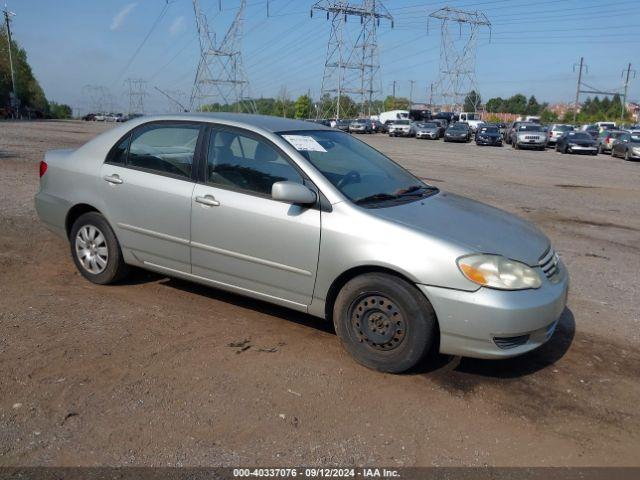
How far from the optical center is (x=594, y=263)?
22.8ft

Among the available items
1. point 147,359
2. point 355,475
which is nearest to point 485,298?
point 355,475

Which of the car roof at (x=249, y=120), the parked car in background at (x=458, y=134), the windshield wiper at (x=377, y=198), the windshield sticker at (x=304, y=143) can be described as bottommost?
the parked car in background at (x=458, y=134)

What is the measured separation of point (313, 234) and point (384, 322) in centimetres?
77

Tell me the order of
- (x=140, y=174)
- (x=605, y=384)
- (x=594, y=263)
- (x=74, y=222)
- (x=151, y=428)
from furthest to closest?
(x=594, y=263), (x=74, y=222), (x=140, y=174), (x=605, y=384), (x=151, y=428)

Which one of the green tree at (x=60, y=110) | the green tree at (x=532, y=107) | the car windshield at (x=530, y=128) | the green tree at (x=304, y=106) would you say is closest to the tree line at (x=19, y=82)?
the green tree at (x=60, y=110)

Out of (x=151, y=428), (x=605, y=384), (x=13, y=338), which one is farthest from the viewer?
(x=13, y=338)

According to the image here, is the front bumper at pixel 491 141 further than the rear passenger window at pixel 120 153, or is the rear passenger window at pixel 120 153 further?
the front bumper at pixel 491 141

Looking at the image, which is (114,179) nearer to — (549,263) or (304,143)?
(304,143)

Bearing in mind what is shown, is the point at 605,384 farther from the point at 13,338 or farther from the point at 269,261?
the point at 13,338

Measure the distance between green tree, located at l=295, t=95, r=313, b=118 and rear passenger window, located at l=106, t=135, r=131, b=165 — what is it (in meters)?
114

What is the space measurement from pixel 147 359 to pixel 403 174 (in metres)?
2.66

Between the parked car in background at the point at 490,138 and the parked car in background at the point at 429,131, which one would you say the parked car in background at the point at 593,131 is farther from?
the parked car in background at the point at 429,131

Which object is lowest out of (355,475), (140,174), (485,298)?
(355,475)

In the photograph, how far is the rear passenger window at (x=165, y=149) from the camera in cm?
470
